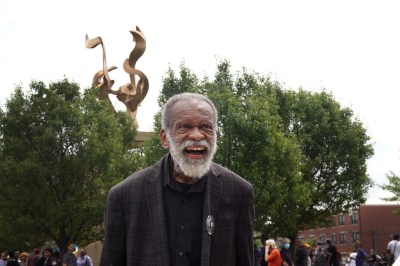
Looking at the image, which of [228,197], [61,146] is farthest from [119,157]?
[228,197]

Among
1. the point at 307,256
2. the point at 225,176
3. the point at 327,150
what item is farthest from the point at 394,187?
the point at 225,176

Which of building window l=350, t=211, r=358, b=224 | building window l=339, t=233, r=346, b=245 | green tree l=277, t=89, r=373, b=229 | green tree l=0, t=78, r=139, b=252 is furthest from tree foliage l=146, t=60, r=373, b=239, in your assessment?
building window l=339, t=233, r=346, b=245

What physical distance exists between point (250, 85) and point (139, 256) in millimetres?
32482

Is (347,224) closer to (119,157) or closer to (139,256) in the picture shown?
(119,157)

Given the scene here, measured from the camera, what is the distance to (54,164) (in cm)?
2784

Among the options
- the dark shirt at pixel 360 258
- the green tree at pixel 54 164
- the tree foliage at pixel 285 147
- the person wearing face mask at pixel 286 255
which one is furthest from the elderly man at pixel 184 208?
the tree foliage at pixel 285 147

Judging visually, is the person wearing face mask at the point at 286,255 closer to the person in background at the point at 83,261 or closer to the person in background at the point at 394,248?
the person in background at the point at 394,248

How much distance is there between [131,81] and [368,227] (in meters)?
45.5

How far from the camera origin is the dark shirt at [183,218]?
322cm

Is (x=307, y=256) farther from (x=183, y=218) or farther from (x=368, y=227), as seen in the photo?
(x=368, y=227)

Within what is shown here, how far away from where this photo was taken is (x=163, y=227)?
10.6 ft

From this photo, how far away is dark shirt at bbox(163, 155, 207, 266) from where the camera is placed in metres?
3.22

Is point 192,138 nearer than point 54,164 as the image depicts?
Yes

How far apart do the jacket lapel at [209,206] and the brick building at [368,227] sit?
68032 millimetres
